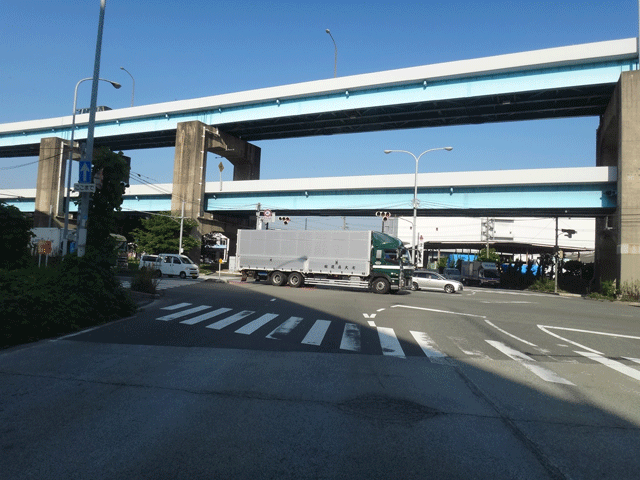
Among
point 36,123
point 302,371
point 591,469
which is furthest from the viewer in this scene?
point 36,123

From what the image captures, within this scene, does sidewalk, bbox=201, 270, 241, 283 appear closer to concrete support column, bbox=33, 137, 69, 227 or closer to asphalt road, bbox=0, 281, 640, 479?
concrete support column, bbox=33, 137, 69, 227

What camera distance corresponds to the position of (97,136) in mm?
53344

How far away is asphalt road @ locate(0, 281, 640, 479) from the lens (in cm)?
445

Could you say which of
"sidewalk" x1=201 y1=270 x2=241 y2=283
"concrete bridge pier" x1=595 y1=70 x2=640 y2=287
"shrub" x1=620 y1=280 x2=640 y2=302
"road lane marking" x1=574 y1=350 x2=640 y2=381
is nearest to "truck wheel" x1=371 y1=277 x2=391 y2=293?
"sidewalk" x1=201 y1=270 x2=241 y2=283

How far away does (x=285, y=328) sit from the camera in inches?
533

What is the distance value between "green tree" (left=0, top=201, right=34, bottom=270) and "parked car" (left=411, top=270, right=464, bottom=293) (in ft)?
83.8

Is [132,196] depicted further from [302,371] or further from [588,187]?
[302,371]

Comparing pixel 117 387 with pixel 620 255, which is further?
pixel 620 255

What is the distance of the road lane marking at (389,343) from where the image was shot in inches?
405

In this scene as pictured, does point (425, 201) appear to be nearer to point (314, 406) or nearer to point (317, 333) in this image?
point (317, 333)

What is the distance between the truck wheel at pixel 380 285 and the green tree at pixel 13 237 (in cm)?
1826

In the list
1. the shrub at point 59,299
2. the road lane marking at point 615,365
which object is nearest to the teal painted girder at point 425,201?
the road lane marking at point 615,365

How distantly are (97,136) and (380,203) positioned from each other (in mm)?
30554

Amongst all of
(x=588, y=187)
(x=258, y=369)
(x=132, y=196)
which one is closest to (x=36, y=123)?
(x=132, y=196)
